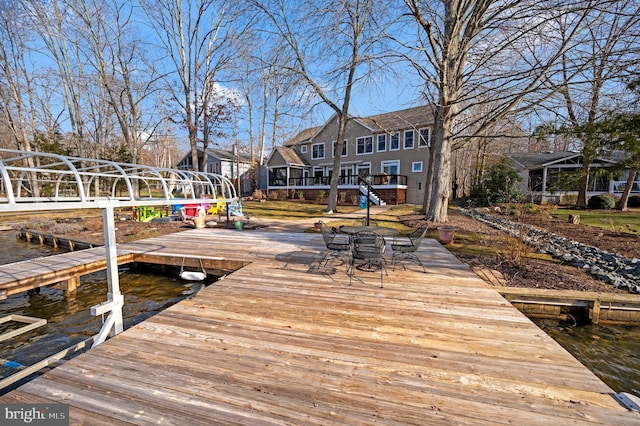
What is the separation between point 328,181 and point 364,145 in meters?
5.04

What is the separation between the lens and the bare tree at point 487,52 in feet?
26.3

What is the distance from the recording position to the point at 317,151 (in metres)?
29.1

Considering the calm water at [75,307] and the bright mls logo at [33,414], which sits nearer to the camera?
the bright mls logo at [33,414]

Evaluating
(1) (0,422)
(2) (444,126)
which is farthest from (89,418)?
(2) (444,126)

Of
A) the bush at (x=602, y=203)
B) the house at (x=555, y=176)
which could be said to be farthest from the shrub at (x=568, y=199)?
the bush at (x=602, y=203)

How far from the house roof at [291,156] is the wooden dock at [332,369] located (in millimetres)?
24832

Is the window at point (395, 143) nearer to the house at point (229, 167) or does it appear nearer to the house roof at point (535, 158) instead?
the house roof at point (535, 158)

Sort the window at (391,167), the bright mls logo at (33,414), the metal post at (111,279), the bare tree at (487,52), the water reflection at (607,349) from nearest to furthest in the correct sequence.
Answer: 1. the bright mls logo at (33,414)
2. the water reflection at (607,349)
3. the metal post at (111,279)
4. the bare tree at (487,52)
5. the window at (391,167)

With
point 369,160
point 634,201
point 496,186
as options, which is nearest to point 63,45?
Answer: point 369,160

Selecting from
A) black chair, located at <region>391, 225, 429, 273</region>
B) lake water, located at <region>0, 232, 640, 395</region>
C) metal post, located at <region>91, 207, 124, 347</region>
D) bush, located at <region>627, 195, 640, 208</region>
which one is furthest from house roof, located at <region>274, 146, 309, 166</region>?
bush, located at <region>627, 195, 640, 208</region>

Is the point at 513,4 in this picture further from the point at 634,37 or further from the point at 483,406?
the point at 483,406

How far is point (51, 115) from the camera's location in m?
24.8

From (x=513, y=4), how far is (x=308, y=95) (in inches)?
329

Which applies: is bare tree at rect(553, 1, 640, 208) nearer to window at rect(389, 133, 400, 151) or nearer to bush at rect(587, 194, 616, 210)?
bush at rect(587, 194, 616, 210)
